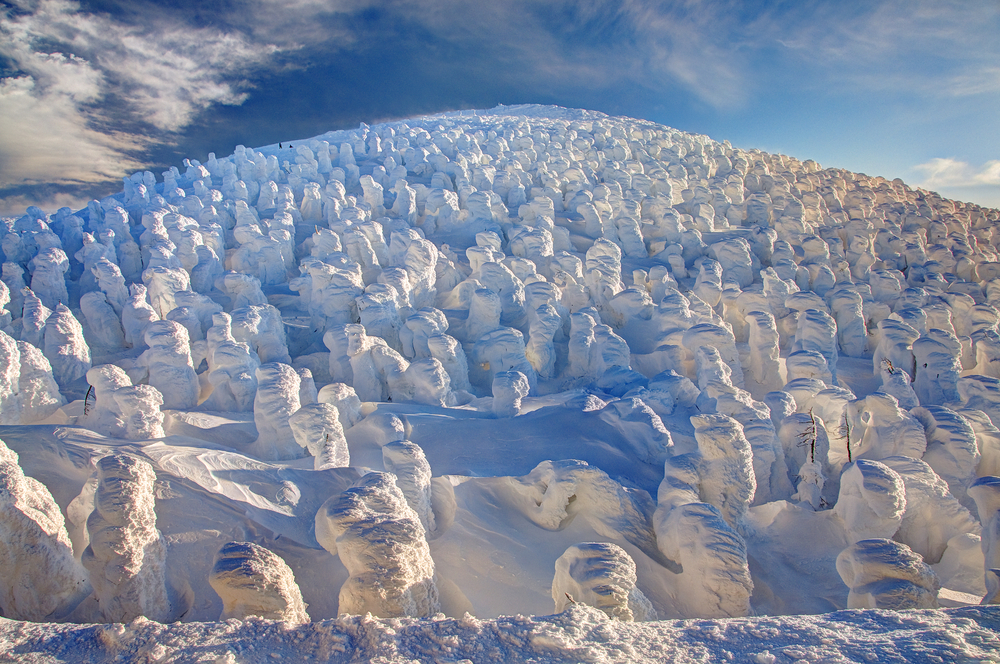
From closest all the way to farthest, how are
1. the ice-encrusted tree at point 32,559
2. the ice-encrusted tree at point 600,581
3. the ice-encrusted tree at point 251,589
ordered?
1. the ice-encrusted tree at point 251,589
2. the ice-encrusted tree at point 600,581
3. the ice-encrusted tree at point 32,559

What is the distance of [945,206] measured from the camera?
18.9m

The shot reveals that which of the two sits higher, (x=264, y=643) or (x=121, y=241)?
(x=121, y=241)

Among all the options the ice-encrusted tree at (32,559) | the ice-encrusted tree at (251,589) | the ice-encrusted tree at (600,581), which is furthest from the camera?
the ice-encrusted tree at (32,559)

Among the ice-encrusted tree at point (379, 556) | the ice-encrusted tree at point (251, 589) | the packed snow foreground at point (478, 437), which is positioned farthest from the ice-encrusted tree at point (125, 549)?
the ice-encrusted tree at point (379, 556)

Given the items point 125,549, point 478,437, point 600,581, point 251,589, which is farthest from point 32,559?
point 478,437

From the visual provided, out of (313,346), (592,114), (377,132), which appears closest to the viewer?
(313,346)

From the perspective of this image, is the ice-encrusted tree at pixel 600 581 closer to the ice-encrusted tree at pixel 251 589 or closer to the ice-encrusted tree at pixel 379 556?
the ice-encrusted tree at pixel 379 556

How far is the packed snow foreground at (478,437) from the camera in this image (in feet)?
8.00

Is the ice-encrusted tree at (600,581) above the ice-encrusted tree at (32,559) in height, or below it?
above

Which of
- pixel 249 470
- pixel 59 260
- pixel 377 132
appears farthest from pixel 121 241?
pixel 377 132

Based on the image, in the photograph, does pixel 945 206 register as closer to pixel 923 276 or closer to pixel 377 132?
pixel 923 276

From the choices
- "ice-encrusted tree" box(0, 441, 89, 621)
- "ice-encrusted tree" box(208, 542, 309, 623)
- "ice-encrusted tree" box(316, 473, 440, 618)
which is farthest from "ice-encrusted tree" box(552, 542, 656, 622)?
"ice-encrusted tree" box(0, 441, 89, 621)

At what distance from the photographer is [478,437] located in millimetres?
4828

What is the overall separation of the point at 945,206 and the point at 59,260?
2708cm
